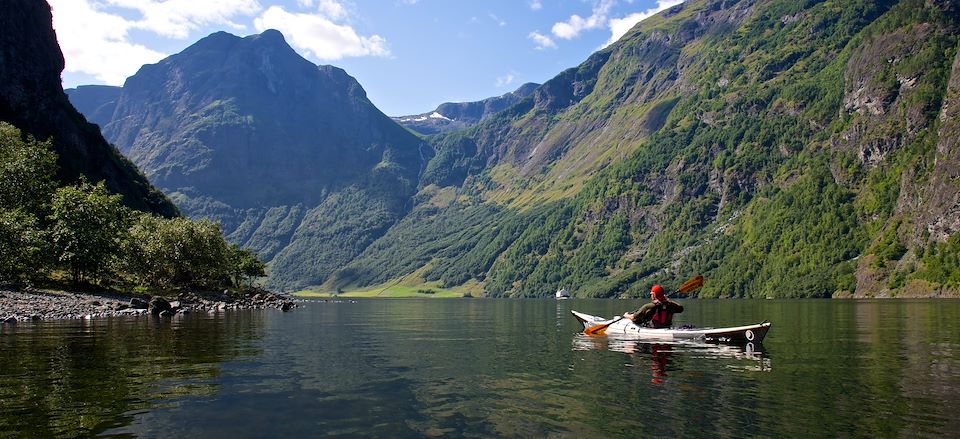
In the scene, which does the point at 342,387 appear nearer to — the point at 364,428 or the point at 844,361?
the point at 364,428

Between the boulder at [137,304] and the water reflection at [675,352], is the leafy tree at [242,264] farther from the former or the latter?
the water reflection at [675,352]

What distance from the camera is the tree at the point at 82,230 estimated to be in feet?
259

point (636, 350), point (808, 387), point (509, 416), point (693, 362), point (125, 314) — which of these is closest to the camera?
point (509, 416)

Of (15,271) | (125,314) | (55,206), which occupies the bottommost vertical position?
(125,314)

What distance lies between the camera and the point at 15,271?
76.1 meters

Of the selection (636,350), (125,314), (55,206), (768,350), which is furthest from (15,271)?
(768,350)

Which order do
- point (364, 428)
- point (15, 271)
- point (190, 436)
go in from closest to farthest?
point (190, 436) → point (364, 428) → point (15, 271)

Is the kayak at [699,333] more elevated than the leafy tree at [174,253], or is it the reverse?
the leafy tree at [174,253]

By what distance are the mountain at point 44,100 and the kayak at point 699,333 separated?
428 feet

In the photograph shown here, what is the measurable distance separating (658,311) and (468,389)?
22.5 meters

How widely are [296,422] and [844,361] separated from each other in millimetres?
29808

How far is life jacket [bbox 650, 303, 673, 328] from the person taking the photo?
144 feet

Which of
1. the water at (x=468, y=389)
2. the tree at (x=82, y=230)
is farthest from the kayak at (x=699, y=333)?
the tree at (x=82, y=230)

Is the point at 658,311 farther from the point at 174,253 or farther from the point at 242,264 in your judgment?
the point at 242,264
